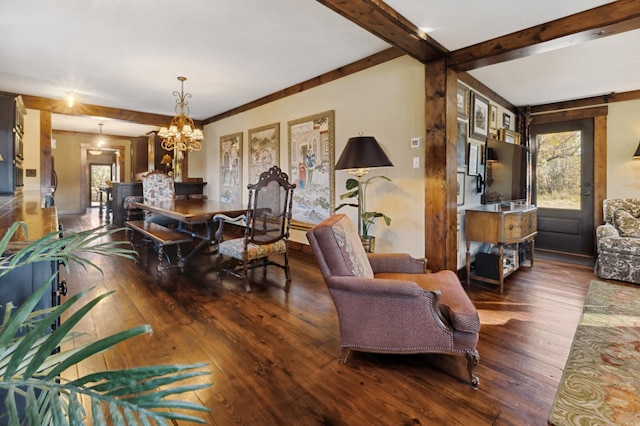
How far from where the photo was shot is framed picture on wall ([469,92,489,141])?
371 centimetres

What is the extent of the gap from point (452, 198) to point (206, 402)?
8.88ft

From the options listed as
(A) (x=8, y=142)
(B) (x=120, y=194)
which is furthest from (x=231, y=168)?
(A) (x=8, y=142)

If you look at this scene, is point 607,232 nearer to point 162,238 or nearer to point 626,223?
point 626,223

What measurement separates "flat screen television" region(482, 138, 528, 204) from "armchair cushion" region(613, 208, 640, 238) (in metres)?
1.21

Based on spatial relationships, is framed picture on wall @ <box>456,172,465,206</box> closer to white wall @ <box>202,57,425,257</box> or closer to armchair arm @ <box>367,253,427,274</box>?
white wall @ <box>202,57,425,257</box>

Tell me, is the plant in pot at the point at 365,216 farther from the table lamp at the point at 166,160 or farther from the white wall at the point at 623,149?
the table lamp at the point at 166,160

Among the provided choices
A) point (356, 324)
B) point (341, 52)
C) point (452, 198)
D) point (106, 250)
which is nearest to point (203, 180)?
point (341, 52)

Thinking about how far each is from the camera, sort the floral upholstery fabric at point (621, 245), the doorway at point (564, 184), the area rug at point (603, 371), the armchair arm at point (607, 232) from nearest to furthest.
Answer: the area rug at point (603, 371) < the floral upholstery fabric at point (621, 245) < the armchair arm at point (607, 232) < the doorway at point (564, 184)

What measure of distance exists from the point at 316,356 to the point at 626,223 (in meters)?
4.12

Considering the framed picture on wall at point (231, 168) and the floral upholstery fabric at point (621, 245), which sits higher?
the framed picture on wall at point (231, 168)

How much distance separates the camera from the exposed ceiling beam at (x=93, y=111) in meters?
5.25

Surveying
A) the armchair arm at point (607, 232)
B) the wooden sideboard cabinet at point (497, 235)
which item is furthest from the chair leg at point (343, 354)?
the armchair arm at point (607, 232)

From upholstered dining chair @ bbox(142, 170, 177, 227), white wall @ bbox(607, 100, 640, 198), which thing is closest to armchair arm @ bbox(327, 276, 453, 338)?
upholstered dining chair @ bbox(142, 170, 177, 227)

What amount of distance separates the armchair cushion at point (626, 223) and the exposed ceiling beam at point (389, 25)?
3006mm
